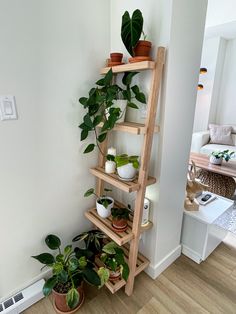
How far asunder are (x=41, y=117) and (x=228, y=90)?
13.9 feet

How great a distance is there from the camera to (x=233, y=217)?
229cm

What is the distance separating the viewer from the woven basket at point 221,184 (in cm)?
266

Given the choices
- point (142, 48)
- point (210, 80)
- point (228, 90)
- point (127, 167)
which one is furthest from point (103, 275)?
point (228, 90)

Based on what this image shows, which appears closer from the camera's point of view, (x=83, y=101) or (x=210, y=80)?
(x=83, y=101)

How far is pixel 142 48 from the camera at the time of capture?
42.0 inches

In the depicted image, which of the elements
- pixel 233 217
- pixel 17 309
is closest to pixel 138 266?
pixel 17 309

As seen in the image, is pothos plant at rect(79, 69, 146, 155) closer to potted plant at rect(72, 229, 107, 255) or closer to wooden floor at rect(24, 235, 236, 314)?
potted plant at rect(72, 229, 107, 255)

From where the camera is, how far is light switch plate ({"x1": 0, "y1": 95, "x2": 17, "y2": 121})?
3.38ft

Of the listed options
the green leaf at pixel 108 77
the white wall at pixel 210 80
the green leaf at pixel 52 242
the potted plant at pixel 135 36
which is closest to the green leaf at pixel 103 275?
the green leaf at pixel 52 242

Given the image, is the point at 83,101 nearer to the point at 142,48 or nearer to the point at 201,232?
the point at 142,48

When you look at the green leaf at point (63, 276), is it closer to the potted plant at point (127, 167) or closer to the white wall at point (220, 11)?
the potted plant at point (127, 167)

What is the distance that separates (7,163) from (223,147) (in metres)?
3.59

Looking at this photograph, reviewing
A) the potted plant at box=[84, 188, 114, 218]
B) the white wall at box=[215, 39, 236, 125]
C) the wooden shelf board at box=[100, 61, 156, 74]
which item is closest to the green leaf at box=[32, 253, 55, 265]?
the potted plant at box=[84, 188, 114, 218]

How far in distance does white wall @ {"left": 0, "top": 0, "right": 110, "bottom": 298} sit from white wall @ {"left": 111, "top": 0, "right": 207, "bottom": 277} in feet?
1.00
